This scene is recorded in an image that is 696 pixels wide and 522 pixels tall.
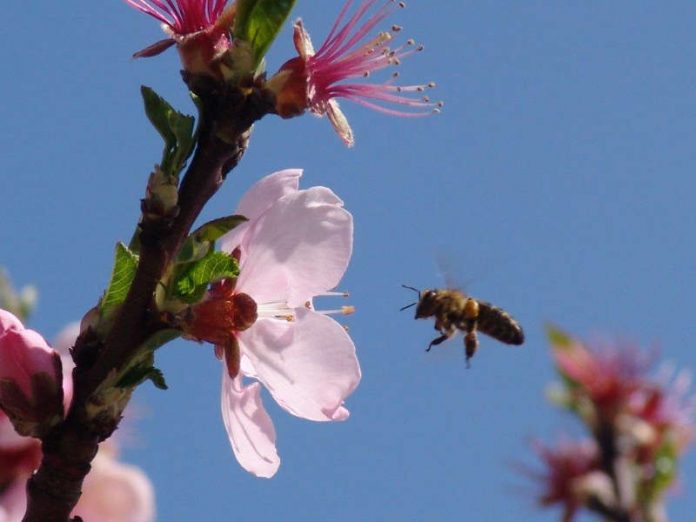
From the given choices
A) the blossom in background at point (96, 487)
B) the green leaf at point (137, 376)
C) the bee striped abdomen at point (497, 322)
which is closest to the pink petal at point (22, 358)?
the green leaf at point (137, 376)

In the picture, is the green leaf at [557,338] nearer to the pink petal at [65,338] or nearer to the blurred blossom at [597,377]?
the blurred blossom at [597,377]

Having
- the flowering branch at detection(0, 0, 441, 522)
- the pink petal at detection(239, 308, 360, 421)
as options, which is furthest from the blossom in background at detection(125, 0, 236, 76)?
the pink petal at detection(239, 308, 360, 421)

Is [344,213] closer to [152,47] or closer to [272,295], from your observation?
[272,295]

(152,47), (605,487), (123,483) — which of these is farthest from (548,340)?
(152,47)

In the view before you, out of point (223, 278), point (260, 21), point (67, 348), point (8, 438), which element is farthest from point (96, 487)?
point (260, 21)

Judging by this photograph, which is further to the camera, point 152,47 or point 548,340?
point 548,340

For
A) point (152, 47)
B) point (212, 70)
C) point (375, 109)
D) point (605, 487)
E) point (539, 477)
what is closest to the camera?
point (212, 70)

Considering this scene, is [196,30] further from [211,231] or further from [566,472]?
[566,472]
